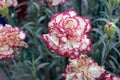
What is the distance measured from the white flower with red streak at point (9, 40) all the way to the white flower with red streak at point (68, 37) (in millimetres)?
133

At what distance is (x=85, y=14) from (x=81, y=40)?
0.47 meters

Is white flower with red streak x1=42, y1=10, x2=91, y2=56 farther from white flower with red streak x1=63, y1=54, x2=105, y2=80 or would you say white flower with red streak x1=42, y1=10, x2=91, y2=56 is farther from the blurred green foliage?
the blurred green foliage

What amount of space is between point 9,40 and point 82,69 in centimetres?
25

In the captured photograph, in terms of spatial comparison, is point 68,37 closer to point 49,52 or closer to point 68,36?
point 68,36

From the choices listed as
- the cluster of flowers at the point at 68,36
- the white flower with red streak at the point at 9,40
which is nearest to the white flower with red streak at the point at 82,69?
the cluster of flowers at the point at 68,36

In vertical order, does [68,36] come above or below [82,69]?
above

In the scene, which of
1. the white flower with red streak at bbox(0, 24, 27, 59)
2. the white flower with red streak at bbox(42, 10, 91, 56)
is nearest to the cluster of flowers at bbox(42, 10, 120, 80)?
the white flower with red streak at bbox(42, 10, 91, 56)

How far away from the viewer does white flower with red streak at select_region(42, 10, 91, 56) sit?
78 centimetres

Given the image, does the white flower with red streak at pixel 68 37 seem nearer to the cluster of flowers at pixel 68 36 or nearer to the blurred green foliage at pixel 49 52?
the cluster of flowers at pixel 68 36

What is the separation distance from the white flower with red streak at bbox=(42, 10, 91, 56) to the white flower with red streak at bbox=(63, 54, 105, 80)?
0.07 m

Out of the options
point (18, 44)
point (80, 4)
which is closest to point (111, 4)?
point (80, 4)

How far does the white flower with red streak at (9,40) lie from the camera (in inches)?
34.3

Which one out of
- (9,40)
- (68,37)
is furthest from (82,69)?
(9,40)

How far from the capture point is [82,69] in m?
0.85
